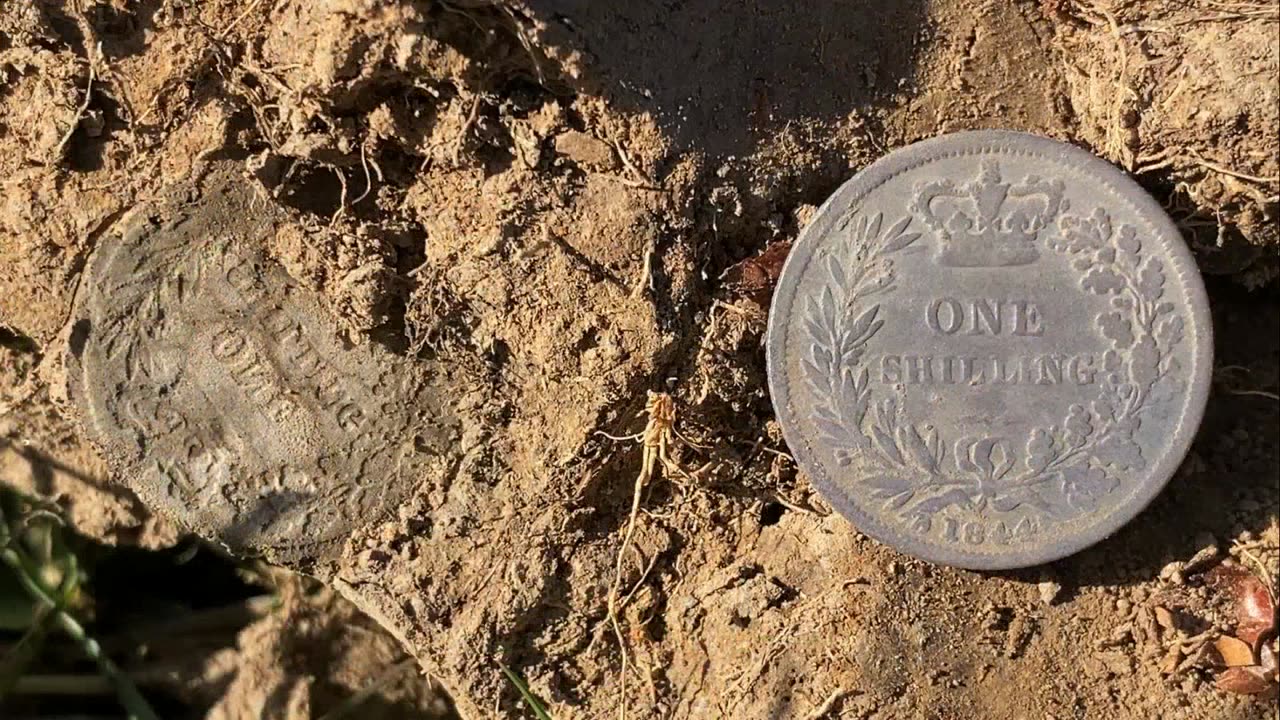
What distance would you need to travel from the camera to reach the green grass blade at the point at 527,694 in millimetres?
1572

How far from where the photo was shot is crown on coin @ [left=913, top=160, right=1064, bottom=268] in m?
1.49

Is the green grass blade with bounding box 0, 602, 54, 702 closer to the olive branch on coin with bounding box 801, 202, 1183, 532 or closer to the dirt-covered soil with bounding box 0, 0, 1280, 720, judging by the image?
the dirt-covered soil with bounding box 0, 0, 1280, 720

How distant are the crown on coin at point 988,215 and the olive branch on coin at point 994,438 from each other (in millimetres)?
33

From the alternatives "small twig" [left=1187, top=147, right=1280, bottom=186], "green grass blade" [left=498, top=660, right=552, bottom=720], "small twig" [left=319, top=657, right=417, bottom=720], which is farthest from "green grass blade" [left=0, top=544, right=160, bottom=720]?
"small twig" [left=1187, top=147, right=1280, bottom=186]

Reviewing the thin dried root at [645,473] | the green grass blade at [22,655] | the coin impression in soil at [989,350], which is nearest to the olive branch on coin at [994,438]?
the coin impression in soil at [989,350]

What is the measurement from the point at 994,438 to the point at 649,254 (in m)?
0.61

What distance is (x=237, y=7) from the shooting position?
1455 millimetres

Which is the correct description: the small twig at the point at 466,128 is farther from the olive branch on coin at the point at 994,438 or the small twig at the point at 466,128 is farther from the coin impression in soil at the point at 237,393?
the olive branch on coin at the point at 994,438

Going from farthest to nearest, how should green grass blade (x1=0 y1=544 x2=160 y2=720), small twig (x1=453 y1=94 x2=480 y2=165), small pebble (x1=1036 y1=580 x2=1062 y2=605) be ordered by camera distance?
green grass blade (x1=0 y1=544 x2=160 y2=720), small pebble (x1=1036 y1=580 x2=1062 y2=605), small twig (x1=453 y1=94 x2=480 y2=165)

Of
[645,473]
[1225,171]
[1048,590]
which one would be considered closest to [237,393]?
[645,473]

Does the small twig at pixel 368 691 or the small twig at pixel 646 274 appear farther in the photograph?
the small twig at pixel 368 691

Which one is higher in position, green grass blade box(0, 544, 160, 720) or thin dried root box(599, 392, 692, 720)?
thin dried root box(599, 392, 692, 720)

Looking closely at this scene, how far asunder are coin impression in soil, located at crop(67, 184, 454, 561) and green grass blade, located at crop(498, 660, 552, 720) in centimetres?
34

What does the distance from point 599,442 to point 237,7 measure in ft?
2.81
